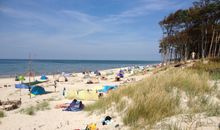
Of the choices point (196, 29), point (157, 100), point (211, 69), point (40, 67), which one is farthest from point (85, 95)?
point (40, 67)

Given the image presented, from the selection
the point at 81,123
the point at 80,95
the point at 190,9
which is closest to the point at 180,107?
the point at 81,123

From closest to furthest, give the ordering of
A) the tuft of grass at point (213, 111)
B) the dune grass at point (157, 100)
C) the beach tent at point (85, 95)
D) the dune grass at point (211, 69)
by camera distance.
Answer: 1. the tuft of grass at point (213, 111)
2. the dune grass at point (157, 100)
3. the dune grass at point (211, 69)
4. the beach tent at point (85, 95)

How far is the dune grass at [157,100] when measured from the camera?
638cm

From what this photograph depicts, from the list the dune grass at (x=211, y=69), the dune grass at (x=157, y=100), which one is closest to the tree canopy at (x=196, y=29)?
the dune grass at (x=211, y=69)

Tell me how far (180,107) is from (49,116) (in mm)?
5939

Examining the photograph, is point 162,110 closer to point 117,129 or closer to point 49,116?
point 117,129

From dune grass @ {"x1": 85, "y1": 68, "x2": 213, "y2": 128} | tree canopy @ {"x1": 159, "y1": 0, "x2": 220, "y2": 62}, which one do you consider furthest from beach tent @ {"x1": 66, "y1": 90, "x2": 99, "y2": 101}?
tree canopy @ {"x1": 159, "y1": 0, "x2": 220, "y2": 62}

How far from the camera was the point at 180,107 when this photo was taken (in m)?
6.95

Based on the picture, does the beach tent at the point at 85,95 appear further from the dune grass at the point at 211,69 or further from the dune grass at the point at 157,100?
the dune grass at the point at 211,69

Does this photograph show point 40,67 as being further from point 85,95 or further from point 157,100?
point 157,100

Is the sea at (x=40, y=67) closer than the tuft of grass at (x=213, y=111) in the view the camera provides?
No

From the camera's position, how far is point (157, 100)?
689cm

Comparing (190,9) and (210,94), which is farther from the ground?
(190,9)

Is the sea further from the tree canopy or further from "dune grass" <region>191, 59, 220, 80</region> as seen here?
the tree canopy
